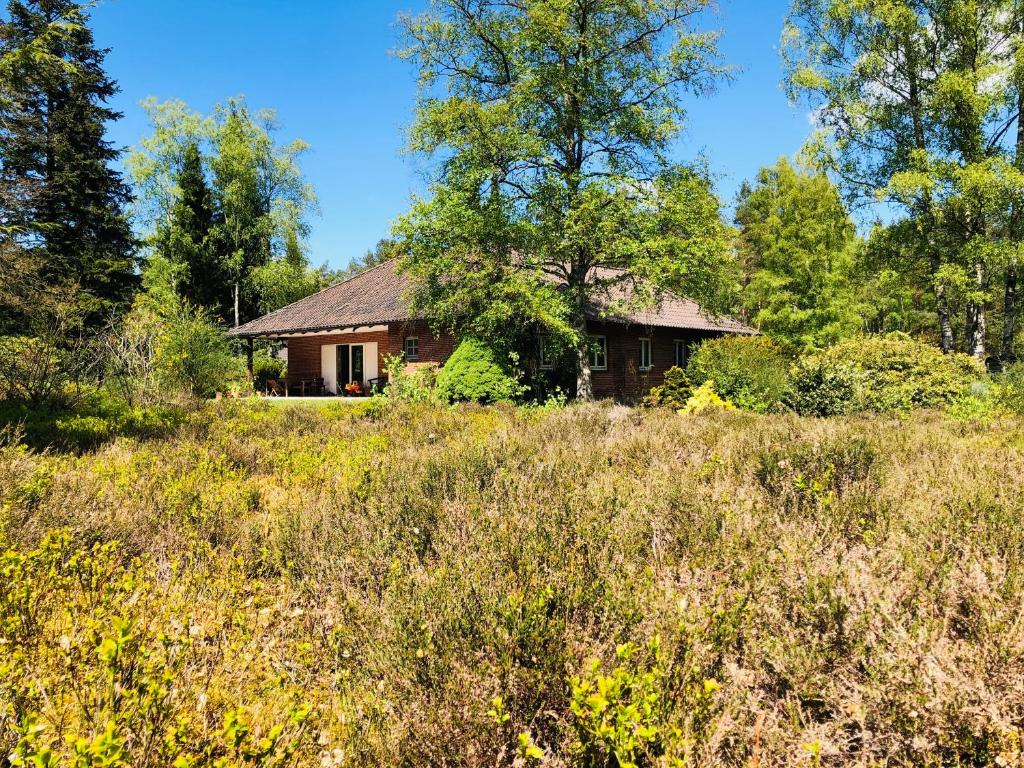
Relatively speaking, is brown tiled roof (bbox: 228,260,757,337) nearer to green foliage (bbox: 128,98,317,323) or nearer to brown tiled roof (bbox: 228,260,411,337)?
brown tiled roof (bbox: 228,260,411,337)

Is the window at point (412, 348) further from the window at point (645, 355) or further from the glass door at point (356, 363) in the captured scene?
the window at point (645, 355)

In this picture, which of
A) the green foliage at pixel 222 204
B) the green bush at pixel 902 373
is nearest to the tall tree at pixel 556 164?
the green bush at pixel 902 373

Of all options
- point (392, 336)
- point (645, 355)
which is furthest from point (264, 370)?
point (645, 355)

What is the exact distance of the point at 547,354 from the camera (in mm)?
17531

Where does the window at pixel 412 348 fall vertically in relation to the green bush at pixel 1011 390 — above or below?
above

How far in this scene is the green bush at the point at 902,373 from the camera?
37.3 ft

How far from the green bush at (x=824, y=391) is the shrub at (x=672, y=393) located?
9.01ft

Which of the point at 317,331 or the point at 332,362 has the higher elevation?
the point at 317,331

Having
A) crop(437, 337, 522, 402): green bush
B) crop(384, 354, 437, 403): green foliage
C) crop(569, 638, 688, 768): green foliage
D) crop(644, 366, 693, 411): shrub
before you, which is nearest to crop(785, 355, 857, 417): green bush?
crop(644, 366, 693, 411): shrub

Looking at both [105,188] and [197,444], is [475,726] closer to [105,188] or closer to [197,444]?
[197,444]

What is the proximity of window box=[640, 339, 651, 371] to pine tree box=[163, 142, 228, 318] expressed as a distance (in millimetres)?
22753

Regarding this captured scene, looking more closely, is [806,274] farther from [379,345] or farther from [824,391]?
[379,345]

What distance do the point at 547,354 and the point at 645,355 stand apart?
7.82 m

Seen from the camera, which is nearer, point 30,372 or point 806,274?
point 30,372
